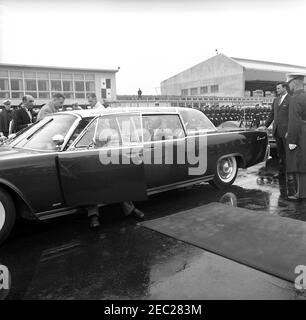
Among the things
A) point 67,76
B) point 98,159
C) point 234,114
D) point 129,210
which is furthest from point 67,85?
point 98,159

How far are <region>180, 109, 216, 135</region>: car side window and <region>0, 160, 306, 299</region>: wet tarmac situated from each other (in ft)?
5.02

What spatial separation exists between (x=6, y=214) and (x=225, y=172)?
158 inches

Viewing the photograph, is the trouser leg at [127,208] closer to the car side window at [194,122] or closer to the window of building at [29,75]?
the car side window at [194,122]

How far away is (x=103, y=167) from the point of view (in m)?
4.34

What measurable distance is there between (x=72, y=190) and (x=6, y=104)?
20.7 ft

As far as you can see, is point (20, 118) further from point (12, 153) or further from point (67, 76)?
point (67, 76)

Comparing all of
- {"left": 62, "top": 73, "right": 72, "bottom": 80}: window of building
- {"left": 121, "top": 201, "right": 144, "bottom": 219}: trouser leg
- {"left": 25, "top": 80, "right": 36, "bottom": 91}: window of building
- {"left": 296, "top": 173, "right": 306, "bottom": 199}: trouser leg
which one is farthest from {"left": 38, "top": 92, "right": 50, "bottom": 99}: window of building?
{"left": 296, "top": 173, "right": 306, "bottom": 199}: trouser leg

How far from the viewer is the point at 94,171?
14.0 ft

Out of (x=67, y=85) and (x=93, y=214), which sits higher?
(x=67, y=85)

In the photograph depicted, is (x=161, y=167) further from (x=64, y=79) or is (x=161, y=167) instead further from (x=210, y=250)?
(x=64, y=79)

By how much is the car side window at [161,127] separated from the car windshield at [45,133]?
116 cm

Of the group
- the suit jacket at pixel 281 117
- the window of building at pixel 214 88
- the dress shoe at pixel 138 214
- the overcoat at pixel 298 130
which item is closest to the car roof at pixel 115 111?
the dress shoe at pixel 138 214

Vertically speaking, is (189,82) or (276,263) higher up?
(189,82)
